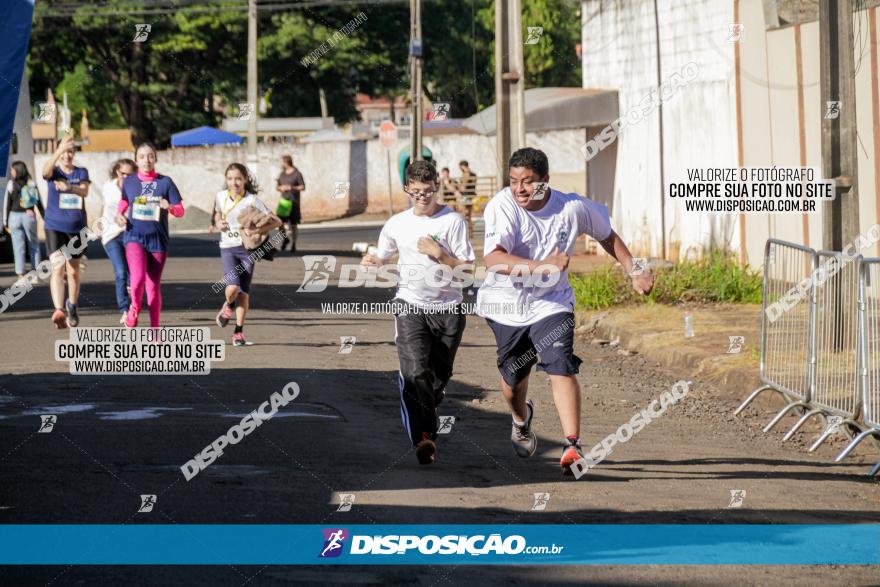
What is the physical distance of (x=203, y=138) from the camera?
50844 mm

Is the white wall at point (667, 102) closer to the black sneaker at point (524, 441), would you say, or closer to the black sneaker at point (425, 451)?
the black sneaker at point (524, 441)

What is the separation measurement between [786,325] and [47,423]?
588cm

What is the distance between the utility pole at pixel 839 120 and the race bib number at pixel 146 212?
20.9ft

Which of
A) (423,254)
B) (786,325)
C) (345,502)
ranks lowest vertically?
(345,502)

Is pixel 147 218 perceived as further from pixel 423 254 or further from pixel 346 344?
pixel 423 254

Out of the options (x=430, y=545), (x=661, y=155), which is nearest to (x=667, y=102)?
(x=661, y=155)

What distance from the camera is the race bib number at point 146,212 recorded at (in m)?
14.7

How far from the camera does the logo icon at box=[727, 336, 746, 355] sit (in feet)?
47.2

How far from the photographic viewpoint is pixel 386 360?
1484 centimetres

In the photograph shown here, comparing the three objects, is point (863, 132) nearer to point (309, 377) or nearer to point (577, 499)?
point (309, 377)

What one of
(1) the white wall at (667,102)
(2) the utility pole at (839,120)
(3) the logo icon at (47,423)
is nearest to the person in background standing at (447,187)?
(1) the white wall at (667,102)

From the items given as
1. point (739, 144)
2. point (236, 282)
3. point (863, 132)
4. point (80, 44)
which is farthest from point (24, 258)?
point (80, 44)

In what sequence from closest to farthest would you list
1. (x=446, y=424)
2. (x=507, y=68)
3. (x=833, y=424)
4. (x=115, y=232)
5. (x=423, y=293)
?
(x=423, y=293) → (x=833, y=424) → (x=446, y=424) → (x=115, y=232) → (x=507, y=68)

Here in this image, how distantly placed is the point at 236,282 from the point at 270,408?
422 cm
